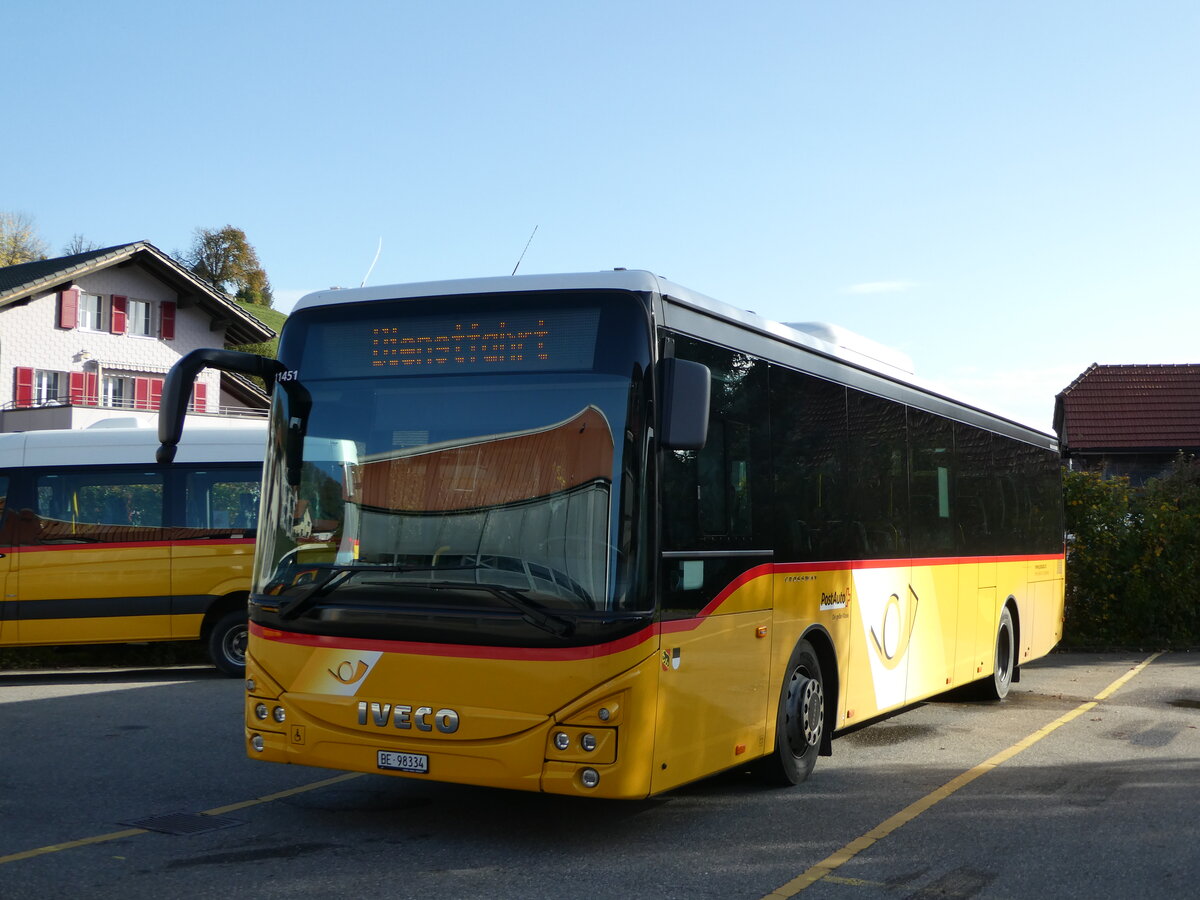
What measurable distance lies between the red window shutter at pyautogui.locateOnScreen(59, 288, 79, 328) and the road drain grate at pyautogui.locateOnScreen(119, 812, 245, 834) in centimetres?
3764

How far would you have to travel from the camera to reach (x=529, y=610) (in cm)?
631

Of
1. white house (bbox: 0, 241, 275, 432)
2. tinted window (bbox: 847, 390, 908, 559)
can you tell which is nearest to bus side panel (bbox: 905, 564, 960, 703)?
tinted window (bbox: 847, 390, 908, 559)

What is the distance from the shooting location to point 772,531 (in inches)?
312

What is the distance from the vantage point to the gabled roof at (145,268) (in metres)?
41.0

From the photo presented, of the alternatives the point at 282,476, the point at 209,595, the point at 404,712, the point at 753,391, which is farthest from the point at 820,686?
the point at 209,595

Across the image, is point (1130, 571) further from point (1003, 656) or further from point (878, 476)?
point (878, 476)

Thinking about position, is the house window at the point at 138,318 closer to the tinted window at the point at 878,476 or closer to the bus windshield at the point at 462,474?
the tinted window at the point at 878,476

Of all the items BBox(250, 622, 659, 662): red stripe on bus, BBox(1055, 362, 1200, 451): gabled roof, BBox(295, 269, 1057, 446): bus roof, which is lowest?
BBox(250, 622, 659, 662): red stripe on bus

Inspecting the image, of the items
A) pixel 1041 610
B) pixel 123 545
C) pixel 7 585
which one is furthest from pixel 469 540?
pixel 1041 610

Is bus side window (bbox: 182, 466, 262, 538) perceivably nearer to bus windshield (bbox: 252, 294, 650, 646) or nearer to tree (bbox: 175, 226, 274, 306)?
bus windshield (bbox: 252, 294, 650, 646)

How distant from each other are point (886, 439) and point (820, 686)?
2.30 meters

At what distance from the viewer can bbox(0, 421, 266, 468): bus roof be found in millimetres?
14766

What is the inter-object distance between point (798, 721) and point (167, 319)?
1557 inches

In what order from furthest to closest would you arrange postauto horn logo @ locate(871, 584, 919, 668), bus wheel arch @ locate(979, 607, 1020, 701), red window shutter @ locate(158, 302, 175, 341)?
1. red window shutter @ locate(158, 302, 175, 341)
2. bus wheel arch @ locate(979, 607, 1020, 701)
3. postauto horn logo @ locate(871, 584, 919, 668)
